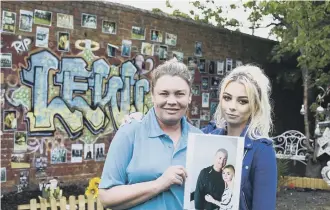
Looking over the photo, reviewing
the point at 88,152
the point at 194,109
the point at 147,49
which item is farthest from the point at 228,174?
the point at 194,109

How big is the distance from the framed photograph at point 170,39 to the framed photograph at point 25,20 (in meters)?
3.53

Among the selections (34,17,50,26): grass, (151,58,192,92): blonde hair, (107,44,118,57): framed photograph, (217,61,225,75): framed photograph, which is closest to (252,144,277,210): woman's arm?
(151,58,192,92): blonde hair

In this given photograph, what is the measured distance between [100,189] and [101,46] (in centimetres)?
676

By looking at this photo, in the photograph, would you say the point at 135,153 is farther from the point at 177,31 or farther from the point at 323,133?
the point at 323,133

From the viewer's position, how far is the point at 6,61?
7336mm

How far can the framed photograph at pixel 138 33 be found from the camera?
376 inches

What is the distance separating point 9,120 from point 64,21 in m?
2.00

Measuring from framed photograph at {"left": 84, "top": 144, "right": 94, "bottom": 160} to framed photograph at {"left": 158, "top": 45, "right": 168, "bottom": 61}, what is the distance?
2.66 metres

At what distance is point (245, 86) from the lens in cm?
230

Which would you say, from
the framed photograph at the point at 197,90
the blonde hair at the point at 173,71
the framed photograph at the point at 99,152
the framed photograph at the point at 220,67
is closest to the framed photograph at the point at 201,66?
the framed photograph at the point at 197,90

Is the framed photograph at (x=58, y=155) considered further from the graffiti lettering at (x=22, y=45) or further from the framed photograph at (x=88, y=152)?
the graffiti lettering at (x=22, y=45)

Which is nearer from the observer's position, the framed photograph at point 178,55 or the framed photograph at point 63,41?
the framed photograph at point 63,41

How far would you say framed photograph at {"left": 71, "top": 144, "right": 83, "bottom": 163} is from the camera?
8.44m

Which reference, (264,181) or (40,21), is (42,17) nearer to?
(40,21)
